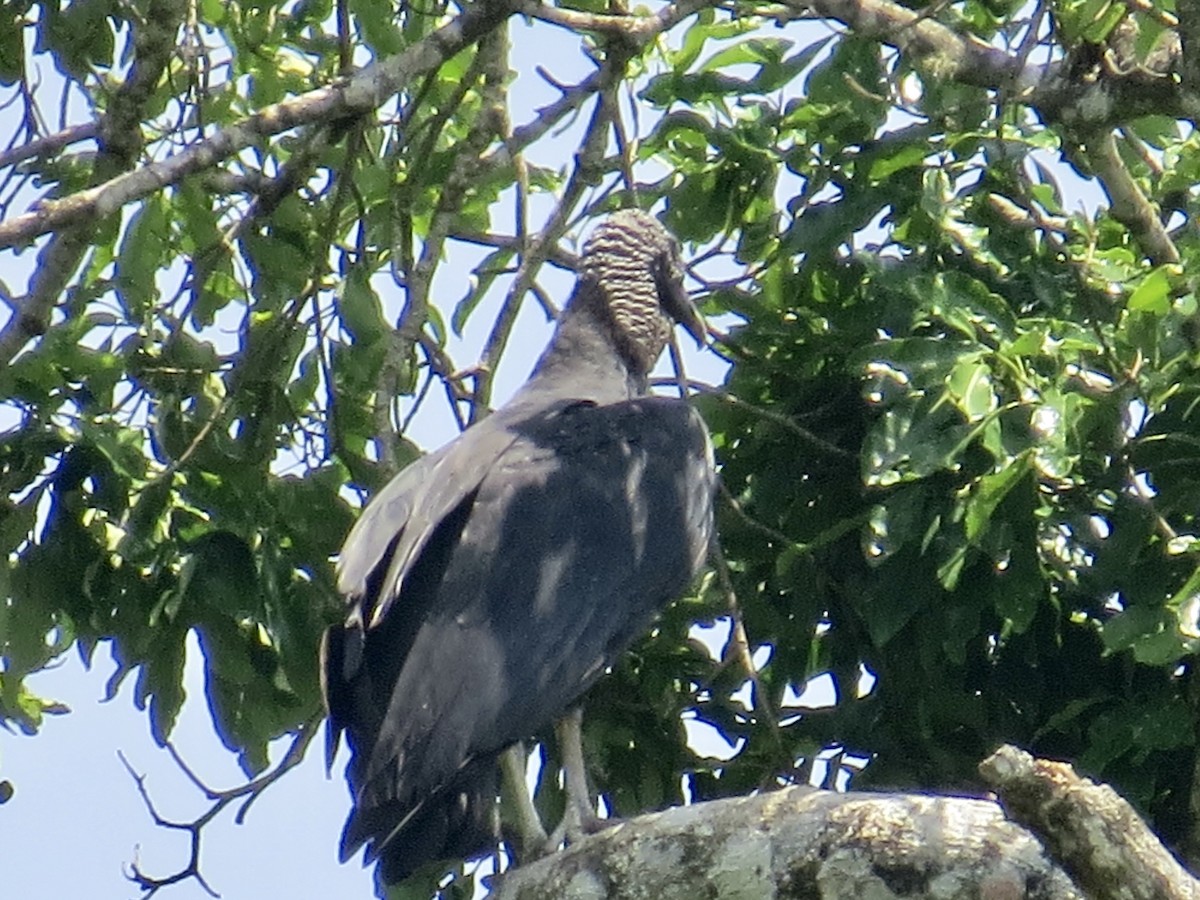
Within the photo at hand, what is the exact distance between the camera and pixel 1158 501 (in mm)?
4234

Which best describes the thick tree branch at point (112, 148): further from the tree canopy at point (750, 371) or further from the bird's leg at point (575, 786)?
the bird's leg at point (575, 786)

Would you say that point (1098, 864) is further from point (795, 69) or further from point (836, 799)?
point (795, 69)

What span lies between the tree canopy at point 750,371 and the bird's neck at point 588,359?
1.12 feet

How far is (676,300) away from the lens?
17.3 ft

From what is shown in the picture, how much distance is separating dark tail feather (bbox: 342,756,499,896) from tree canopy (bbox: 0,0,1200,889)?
48 centimetres

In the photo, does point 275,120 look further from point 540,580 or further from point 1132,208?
point 1132,208

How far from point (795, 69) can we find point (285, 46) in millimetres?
1307

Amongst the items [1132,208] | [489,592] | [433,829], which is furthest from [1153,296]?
[433,829]

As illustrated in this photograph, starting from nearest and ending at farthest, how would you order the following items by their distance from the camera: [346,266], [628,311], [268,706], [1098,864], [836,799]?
[1098,864] → [836,799] → [268,706] → [346,266] → [628,311]

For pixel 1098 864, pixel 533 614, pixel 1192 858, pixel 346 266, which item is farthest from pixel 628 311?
pixel 1098 864

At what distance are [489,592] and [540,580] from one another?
122mm

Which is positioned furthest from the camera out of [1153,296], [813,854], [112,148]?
[112,148]

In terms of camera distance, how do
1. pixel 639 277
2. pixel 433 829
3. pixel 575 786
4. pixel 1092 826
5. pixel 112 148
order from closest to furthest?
pixel 1092 826 → pixel 433 829 → pixel 112 148 → pixel 575 786 → pixel 639 277

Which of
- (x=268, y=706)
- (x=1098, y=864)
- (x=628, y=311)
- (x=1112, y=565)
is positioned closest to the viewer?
(x=1098, y=864)
